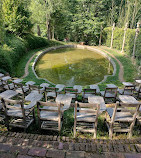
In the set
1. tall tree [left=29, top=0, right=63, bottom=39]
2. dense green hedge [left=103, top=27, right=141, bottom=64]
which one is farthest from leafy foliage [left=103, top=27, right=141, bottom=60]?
tall tree [left=29, top=0, right=63, bottom=39]

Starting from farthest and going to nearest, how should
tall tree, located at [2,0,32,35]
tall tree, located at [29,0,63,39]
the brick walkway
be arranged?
tall tree, located at [29,0,63,39]
tall tree, located at [2,0,32,35]
the brick walkway

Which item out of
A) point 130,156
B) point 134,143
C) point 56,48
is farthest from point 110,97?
point 56,48

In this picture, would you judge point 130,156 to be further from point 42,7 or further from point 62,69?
point 42,7

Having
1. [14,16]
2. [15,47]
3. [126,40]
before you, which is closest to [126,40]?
[126,40]

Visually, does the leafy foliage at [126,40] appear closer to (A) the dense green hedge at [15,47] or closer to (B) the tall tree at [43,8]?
(A) the dense green hedge at [15,47]

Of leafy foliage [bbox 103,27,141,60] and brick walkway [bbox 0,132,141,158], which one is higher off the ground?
leafy foliage [bbox 103,27,141,60]

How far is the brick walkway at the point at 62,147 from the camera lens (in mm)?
2642

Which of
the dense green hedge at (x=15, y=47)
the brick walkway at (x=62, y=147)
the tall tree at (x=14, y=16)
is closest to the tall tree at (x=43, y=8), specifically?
the dense green hedge at (x=15, y=47)

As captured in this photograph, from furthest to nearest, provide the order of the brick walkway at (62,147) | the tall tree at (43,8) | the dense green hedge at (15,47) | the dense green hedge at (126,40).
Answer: the tall tree at (43,8), the dense green hedge at (126,40), the dense green hedge at (15,47), the brick walkway at (62,147)

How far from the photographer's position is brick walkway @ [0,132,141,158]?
8.67 ft

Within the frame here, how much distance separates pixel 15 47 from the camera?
13.0 meters

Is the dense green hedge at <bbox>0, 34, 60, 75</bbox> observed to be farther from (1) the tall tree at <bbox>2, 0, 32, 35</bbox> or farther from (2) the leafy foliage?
(2) the leafy foliage

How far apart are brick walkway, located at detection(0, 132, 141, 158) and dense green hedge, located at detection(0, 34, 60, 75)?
722 centimetres

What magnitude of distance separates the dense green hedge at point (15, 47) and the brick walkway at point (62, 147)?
7.22 meters
